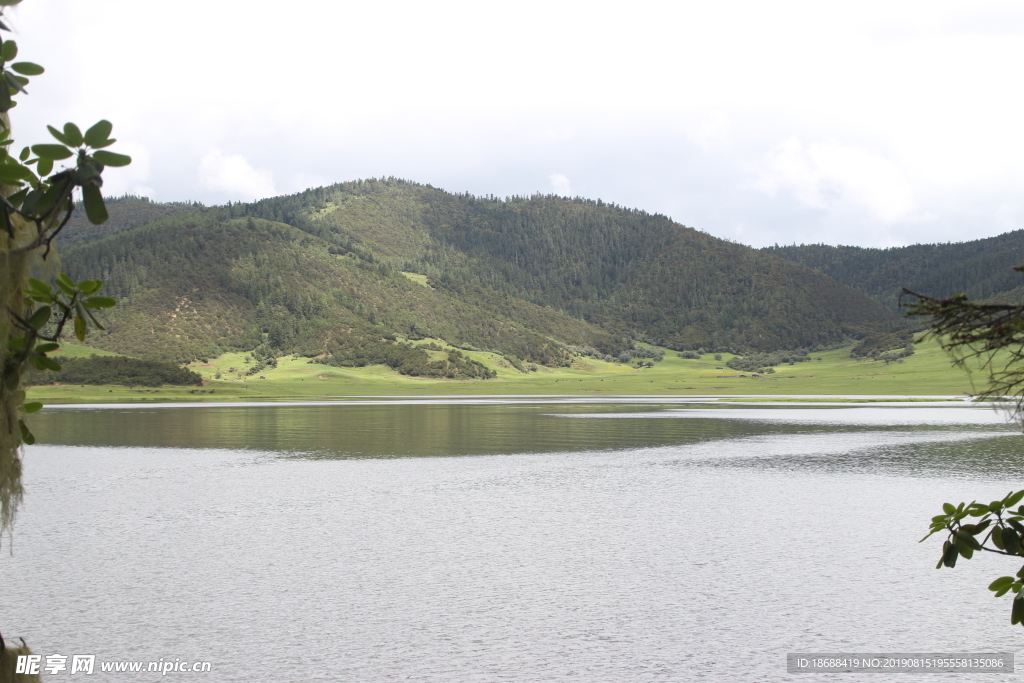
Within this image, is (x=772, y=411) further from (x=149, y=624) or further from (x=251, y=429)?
(x=149, y=624)

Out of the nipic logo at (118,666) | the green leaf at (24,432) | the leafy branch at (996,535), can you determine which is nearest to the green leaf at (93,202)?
the green leaf at (24,432)

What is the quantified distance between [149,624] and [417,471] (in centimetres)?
1693

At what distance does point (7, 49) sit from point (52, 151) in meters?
0.56

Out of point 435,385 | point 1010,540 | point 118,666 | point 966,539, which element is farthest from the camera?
point 435,385

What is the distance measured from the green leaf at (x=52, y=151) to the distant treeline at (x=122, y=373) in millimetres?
109400

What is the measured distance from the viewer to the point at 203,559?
15.9 metres

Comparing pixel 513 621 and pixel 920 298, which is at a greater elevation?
pixel 920 298

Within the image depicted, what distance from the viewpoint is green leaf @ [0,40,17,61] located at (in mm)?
3213

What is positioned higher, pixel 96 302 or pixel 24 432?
pixel 96 302

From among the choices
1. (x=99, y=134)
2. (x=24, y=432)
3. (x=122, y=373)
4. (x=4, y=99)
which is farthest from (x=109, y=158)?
(x=122, y=373)

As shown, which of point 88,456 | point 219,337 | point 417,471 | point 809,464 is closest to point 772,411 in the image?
point 809,464

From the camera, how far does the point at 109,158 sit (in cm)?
299

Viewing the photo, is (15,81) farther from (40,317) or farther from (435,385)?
(435,385)

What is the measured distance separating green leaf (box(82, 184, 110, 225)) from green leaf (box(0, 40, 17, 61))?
2.64 ft
